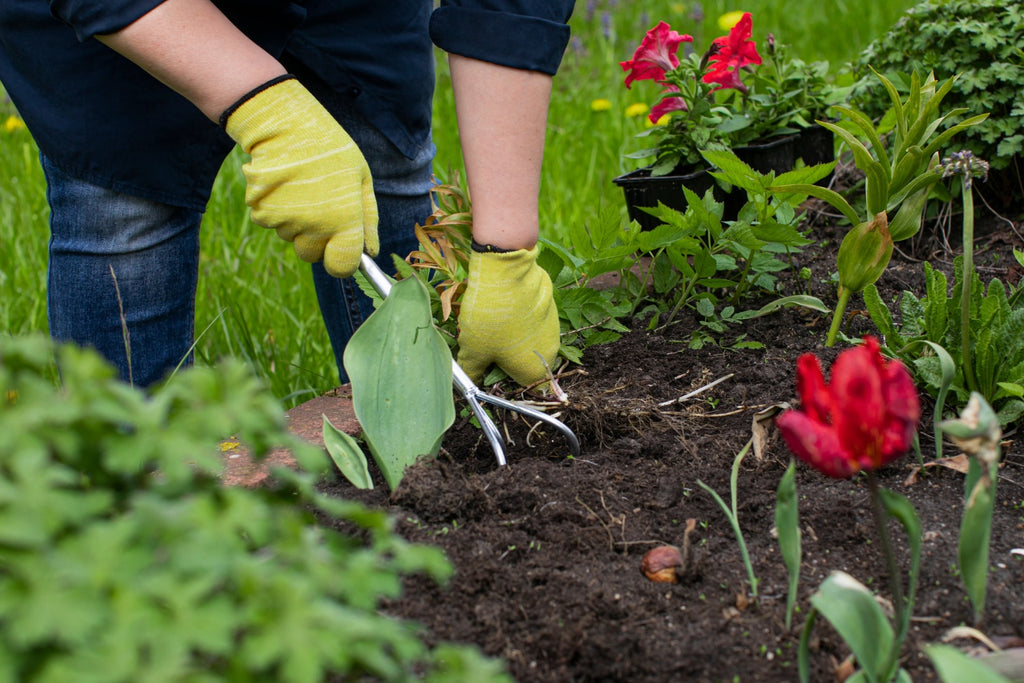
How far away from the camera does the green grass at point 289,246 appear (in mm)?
2215

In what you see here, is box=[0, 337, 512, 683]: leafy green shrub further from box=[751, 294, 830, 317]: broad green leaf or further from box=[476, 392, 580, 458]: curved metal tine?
box=[751, 294, 830, 317]: broad green leaf

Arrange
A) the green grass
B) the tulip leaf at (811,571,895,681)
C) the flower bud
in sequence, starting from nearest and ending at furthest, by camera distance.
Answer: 1. the tulip leaf at (811,571,895,681)
2. the flower bud
3. the green grass

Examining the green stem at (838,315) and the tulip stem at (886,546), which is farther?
the green stem at (838,315)

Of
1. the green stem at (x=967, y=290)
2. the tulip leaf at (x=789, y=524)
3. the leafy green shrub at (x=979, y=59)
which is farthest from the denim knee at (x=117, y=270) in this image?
the leafy green shrub at (x=979, y=59)

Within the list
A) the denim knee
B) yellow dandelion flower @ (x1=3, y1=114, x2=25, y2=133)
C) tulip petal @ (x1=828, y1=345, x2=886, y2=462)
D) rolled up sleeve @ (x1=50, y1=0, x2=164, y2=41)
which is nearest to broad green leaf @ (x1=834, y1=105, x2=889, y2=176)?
tulip petal @ (x1=828, y1=345, x2=886, y2=462)

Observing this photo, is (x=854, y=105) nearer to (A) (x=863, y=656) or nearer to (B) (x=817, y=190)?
(B) (x=817, y=190)

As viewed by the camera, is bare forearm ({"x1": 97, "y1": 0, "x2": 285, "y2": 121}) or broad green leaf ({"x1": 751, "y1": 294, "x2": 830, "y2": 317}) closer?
bare forearm ({"x1": 97, "y1": 0, "x2": 285, "y2": 121})

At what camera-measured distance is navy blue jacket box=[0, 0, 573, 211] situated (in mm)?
1332

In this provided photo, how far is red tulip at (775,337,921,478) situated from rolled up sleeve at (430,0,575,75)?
0.85 metres

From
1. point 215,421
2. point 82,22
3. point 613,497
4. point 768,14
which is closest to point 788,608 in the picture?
point 613,497

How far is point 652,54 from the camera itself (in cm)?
184

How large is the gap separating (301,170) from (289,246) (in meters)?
1.31

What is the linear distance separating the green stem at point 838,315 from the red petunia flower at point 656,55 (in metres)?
0.68

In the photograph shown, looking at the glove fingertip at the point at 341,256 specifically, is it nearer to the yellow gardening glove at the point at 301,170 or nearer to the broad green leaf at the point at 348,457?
the yellow gardening glove at the point at 301,170
